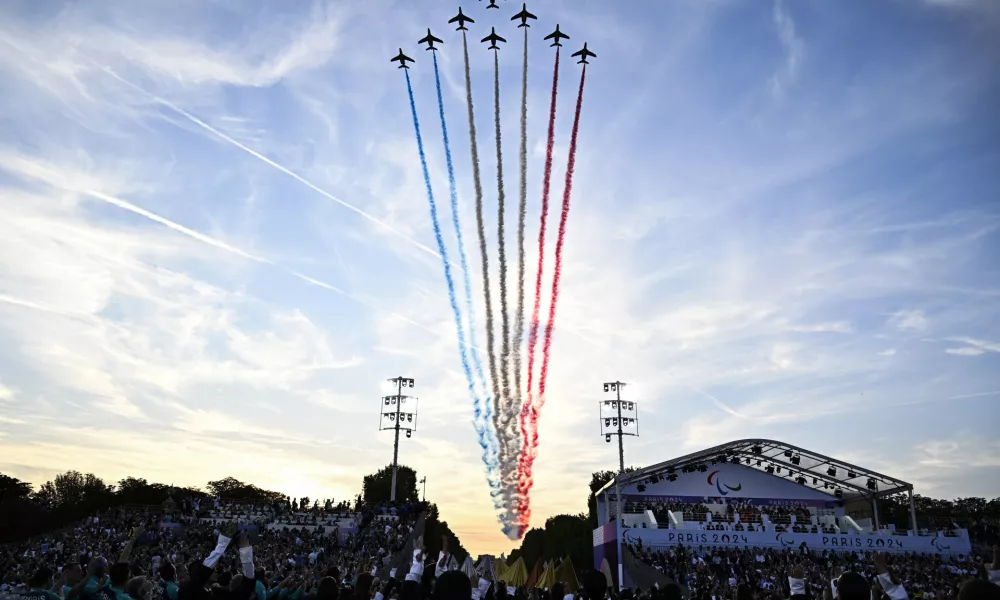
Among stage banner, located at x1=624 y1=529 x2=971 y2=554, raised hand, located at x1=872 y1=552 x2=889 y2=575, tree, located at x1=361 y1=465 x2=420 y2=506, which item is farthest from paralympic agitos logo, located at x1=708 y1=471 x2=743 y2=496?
tree, located at x1=361 y1=465 x2=420 y2=506

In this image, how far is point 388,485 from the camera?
120 metres

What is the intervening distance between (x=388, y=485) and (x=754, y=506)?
252ft

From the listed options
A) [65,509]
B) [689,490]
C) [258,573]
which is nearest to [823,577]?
[689,490]

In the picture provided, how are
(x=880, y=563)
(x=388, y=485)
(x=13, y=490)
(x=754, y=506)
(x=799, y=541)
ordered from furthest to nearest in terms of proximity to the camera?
(x=388, y=485), (x=13, y=490), (x=754, y=506), (x=799, y=541), (x=880, y=563)

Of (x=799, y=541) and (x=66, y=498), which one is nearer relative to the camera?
(x=799, y=541)

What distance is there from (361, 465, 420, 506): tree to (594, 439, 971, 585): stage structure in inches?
2684

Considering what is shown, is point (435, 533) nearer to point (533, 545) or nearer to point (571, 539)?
point (571, 539)

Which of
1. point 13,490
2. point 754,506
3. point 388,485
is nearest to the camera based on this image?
point 754,506

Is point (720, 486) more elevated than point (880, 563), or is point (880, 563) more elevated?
point (720, 486)

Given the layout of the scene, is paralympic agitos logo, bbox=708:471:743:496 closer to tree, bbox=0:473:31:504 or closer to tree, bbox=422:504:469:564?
tree, bbox=422:504:469:564

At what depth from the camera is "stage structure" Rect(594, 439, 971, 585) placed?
46.1 m

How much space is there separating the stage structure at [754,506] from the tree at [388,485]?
224 ft

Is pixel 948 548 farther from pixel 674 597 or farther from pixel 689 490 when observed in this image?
pixel 674 597

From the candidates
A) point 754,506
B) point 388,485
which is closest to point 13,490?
point 388,485
